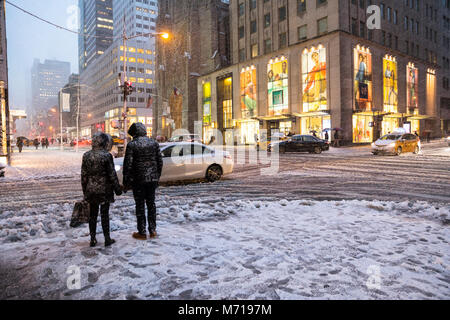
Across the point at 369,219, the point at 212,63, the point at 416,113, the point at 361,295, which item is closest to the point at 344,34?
the point at 416,113

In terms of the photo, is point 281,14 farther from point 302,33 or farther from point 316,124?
point 316,124

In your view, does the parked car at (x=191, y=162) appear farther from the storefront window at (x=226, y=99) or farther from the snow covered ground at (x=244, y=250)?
the storefront window at (x=226, y=99)

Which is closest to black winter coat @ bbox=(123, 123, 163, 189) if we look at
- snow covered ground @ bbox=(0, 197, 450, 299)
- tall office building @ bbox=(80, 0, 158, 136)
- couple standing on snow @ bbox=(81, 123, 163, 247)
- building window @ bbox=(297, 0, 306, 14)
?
couple standing on snow @ bbox=(81, 123, 163, 247)

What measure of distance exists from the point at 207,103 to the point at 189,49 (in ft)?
49.6

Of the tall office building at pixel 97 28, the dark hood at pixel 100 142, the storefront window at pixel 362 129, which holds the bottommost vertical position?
the dark hood at pixel 100 142

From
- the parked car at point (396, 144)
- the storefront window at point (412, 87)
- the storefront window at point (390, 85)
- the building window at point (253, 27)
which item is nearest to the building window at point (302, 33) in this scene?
the building window at point (253, 27)

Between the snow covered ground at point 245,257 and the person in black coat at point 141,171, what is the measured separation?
37cm

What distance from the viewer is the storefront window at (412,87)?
143 ft

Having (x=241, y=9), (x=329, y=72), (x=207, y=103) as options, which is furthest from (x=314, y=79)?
(x=207, y=103)

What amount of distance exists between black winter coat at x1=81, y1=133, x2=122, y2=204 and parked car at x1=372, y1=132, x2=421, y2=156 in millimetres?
20646

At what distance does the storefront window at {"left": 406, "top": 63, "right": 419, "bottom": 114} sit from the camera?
43.7 metres

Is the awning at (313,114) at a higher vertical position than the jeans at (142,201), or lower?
higher

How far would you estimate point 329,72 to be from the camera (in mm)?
33938

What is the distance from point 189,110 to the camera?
6106 cm
